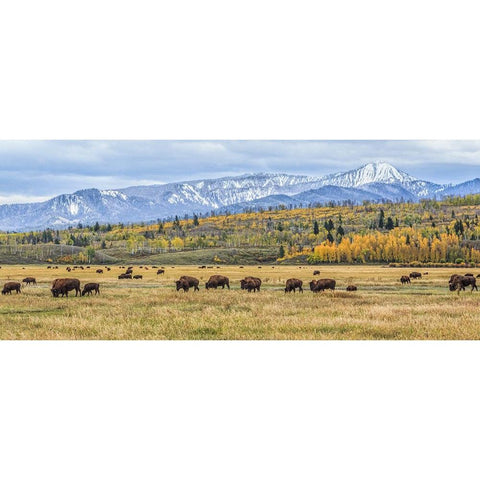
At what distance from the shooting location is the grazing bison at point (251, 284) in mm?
17109

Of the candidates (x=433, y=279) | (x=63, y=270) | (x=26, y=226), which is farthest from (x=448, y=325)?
(x=26, y=226)

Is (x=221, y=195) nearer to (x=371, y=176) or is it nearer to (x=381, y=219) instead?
(x=371, y=176)

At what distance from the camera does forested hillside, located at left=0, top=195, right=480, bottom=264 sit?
16.7 meters

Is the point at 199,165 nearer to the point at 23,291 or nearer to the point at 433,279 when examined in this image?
the point at 23,291

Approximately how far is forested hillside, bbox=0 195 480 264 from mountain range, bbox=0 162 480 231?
1.09 ft

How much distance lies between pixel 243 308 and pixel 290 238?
302 cm

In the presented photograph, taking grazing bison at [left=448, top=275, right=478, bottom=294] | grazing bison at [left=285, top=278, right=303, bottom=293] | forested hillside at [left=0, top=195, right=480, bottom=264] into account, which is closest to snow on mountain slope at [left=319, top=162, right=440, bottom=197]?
forested hillside at [left=0, top=195, right=480, bottom=264]

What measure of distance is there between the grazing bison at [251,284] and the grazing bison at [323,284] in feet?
5.32

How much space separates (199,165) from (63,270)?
5.01 metres

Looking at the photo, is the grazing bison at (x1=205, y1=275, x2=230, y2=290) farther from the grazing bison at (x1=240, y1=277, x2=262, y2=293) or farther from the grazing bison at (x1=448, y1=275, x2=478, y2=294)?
the grazing bison at (x1=448, y1=275, x2=478, y2=294)

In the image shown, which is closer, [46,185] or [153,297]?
[153,297]

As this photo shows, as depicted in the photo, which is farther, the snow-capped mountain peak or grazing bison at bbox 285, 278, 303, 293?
grazing bison at bbox 285, 278, 303, 293

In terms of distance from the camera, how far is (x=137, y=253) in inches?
700
